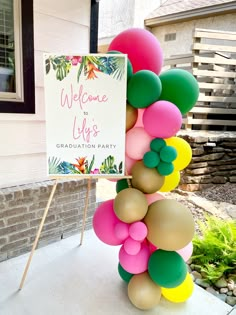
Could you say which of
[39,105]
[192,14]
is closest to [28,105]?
[39,105]

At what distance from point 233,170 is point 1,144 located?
3.06 meters

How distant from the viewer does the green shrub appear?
1.77 metres

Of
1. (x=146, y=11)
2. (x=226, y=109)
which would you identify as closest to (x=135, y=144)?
A: (x=226, y=109)

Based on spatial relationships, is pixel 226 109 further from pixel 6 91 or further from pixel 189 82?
pixel 6 91

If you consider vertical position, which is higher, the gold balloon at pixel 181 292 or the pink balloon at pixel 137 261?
the pink balloon at pixel 137 261

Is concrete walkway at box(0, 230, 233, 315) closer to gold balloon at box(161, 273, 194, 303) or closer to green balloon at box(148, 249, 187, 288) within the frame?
gold balloon at box(161, 273, 194, 303)

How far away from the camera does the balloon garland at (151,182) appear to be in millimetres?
1189

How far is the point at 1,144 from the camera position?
166 centimetres

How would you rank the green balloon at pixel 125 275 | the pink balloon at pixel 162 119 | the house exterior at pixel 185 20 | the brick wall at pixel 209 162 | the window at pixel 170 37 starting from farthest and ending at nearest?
1. the window at pixel 170 37
2. the house exterior at pixel 185 20
3. the brick wall at pixel 209 162
4. the green balloon at pixel 125 275
5. the pink balloon at pixel 162 119

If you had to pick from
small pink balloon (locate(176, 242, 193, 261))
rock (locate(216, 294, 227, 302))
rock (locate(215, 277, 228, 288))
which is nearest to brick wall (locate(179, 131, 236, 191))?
rock (locate(215, 277, 228, 288))

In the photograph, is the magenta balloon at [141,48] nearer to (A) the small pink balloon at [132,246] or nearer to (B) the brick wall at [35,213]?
(A) the small pink balloon at [132,246]

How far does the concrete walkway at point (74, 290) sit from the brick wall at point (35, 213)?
0.37ft

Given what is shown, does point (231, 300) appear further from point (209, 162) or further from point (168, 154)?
point (209, 162)

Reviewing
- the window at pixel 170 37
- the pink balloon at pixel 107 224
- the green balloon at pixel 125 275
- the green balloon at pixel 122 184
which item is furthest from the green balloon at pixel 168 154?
the window at pixel 170 37
